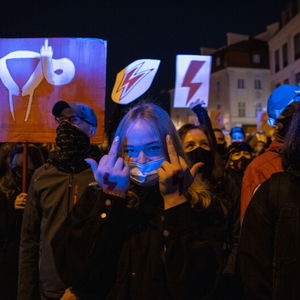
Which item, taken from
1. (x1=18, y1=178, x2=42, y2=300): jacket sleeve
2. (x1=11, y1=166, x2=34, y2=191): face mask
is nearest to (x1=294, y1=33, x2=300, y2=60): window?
(x1=11, y1=166, x2=34, y2=191): face mask

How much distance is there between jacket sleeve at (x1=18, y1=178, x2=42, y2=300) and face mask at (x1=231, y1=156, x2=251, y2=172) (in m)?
3.52

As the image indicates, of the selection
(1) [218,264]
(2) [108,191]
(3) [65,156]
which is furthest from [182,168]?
(3) [65,156]

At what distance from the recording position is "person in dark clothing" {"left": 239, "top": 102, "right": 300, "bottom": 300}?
1.75 m

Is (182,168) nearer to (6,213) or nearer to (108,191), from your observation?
(108,191)

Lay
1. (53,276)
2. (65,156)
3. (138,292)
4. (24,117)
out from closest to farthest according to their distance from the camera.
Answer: (138,292) → (53,276) → (65,156) → (24,117)

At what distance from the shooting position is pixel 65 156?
2896mm

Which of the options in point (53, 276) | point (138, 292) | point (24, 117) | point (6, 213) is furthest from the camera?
point (6, 213)

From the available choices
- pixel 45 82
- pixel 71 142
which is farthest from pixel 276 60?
pixel 71 142

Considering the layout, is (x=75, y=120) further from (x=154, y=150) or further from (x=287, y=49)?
(x=287, y=49)

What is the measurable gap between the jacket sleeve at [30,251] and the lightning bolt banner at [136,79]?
6.69ft

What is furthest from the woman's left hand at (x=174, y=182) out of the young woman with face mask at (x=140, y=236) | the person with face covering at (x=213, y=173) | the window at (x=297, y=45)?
the window at (x=297, y=45)

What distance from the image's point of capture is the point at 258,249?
1.87 m

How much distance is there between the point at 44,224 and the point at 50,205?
162 mm

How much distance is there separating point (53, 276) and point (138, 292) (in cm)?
117
